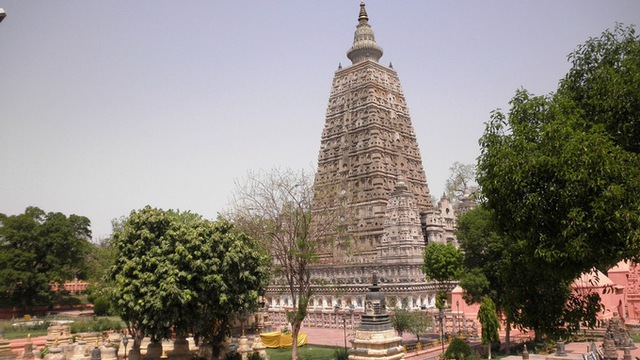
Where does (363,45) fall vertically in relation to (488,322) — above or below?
above

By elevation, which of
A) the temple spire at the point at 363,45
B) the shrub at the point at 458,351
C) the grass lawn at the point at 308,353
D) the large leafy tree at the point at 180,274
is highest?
the temple spire at the point at 363,45

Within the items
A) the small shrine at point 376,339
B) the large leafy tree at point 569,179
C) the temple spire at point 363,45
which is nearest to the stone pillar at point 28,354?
the small shrine at point 376,339

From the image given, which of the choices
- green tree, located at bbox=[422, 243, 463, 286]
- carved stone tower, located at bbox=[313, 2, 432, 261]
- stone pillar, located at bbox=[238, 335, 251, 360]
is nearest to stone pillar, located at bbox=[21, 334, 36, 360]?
stone pillar, located at bbox=[238, 335, 251, 360]

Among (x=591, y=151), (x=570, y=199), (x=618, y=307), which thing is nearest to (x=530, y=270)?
(x=570, y=199)

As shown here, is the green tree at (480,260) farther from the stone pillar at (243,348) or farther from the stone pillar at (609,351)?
the stone pillar at (243,348)

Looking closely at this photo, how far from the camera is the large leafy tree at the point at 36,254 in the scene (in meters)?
53.4

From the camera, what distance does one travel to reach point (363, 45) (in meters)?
68.0

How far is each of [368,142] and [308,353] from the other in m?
A: 34.6

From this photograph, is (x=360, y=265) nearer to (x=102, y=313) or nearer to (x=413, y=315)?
(x=413, y=315)

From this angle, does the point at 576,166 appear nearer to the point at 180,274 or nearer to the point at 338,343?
the point at 180,274

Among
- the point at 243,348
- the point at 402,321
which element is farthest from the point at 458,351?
the point at 243,348

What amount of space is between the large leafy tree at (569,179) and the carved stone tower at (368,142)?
40.0 metres

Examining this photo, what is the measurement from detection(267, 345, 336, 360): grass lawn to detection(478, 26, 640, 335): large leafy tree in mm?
15990

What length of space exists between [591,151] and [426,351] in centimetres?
2267
